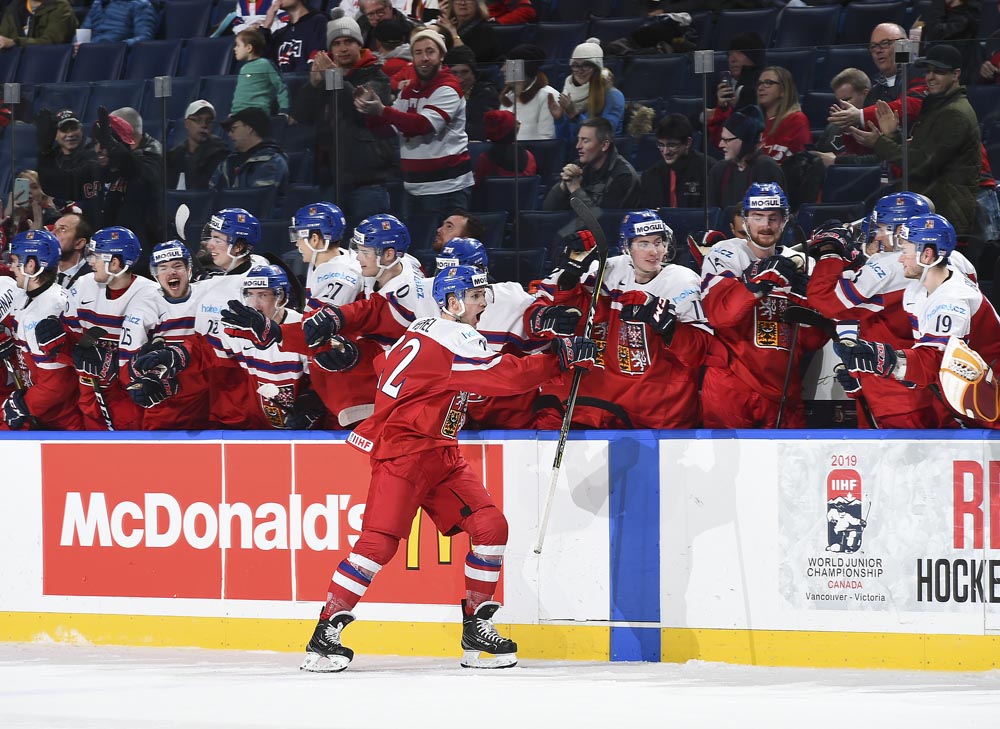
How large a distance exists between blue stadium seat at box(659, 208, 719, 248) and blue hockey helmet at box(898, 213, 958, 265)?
103 centimetres

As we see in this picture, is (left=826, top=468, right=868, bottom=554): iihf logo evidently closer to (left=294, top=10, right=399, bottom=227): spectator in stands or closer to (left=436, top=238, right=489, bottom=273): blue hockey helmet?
(left=436, top=238, right=489, bottom=273): blue hockey helmet

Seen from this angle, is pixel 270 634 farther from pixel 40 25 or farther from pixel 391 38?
pixel 40 25

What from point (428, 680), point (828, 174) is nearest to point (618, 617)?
point (428, 680)

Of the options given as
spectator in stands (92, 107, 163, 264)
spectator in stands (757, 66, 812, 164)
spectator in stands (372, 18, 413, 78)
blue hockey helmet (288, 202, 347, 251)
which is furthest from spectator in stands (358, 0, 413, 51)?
spectator in stands (757, 66, 812, 164)

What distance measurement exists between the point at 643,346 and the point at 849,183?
1.10 meters

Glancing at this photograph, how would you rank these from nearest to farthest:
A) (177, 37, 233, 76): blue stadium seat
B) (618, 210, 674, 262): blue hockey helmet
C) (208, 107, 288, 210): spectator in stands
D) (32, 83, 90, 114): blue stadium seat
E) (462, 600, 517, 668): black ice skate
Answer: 1. (462, 600, 517, 668): black ice skate
2. (618, 210, 674, 262): blue hockey helmet
3. (208, 107, 288, 210): spectator in stands
4. (32, 83, 90, 114): blue stadium seat
5. (177, 37, 233, 76): blue stadium seat

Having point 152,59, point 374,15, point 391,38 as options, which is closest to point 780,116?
point 391,38

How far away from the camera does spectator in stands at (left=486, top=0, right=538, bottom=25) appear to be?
8.49 m

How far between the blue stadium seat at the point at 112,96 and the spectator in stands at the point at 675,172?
8.17 ft

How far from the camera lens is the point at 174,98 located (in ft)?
24.2

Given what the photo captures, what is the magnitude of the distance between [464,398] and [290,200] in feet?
5.96

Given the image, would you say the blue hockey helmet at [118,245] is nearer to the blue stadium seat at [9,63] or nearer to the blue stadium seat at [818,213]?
the blue stadium seat at [818,213]

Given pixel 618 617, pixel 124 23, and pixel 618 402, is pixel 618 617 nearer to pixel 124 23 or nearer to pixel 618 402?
pixel 618 402

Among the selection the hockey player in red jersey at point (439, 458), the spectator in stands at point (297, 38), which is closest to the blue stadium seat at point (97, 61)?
the spectator in stands at point (297, 38)
